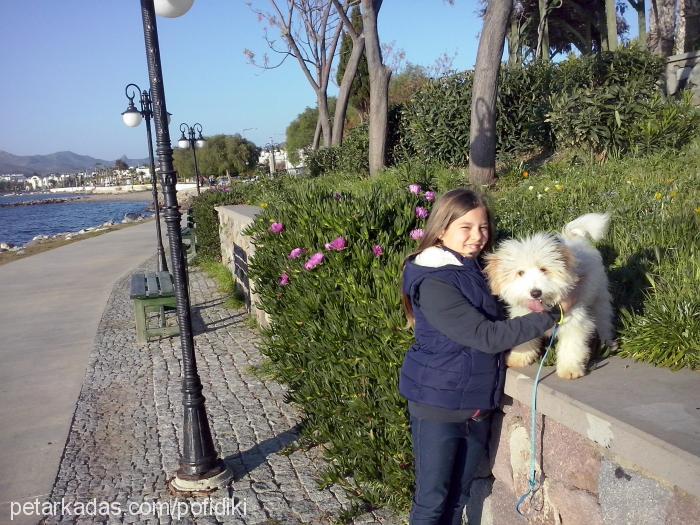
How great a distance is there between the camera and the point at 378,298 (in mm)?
3193

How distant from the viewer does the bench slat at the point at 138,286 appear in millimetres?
7539

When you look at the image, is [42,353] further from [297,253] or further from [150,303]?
[297,253]

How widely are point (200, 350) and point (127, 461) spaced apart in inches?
113

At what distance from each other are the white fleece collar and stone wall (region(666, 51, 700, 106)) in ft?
31.2

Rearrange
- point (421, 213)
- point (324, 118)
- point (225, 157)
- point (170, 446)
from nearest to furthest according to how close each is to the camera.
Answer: point (421, 213), point (170, 446), point (324, 118), point (225, 157)

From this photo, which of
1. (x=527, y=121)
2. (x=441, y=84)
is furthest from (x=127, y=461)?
(x=441, y=84)

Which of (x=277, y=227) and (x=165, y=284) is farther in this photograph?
(x=165, y=284)

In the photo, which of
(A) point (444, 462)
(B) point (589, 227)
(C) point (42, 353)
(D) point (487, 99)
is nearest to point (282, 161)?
(D) point (487, 99)

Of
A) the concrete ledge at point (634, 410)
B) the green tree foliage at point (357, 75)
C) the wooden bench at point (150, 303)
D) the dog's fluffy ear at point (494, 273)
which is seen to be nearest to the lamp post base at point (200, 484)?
the concrete ledge at point (634, 410)

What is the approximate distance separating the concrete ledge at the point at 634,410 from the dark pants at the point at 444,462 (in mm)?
275

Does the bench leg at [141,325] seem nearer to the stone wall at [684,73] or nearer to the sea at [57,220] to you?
the stone wall at [684,73]

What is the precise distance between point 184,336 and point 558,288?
8.52 feet

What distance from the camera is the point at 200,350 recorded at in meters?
7.25

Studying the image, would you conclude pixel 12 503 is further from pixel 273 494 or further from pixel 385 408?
pixel 385 408
